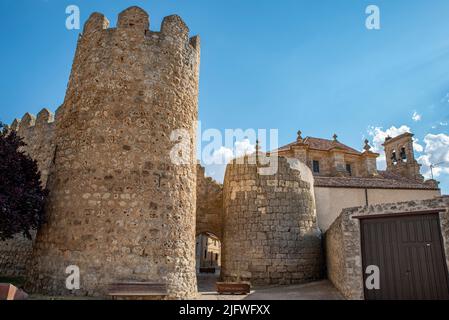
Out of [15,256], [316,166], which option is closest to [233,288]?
[15,256]

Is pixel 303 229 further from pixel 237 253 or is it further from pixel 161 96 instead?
pixel 161 96

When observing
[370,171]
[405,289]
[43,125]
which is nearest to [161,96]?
[405,289]

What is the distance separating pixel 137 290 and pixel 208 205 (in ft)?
26.5

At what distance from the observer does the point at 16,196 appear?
26.1 ft

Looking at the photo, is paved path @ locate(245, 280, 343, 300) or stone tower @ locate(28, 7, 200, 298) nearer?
stone tower @ locate(28, 7, 200, 298)

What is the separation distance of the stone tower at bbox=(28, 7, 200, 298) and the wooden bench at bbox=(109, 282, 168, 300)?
193 mm

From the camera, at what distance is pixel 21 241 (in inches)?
543

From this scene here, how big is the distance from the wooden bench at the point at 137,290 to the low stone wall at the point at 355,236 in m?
4.88

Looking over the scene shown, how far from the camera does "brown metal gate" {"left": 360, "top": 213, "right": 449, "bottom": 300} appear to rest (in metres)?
7.74

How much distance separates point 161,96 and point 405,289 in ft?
25.7

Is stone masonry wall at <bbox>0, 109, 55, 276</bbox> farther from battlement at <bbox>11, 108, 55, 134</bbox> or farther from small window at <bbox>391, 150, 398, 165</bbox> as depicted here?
small window at <bbox>391, 150, 398, 165</bbox>

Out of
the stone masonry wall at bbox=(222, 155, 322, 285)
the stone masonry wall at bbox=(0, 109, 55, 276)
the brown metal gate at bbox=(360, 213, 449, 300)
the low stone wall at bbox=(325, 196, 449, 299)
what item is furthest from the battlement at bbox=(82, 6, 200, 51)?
the brown metal gate at bbox=(360, 213, 449, 300)

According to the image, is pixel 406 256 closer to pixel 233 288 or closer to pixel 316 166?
pixel 233 288

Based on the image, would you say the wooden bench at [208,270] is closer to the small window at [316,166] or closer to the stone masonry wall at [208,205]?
the stone masonry wall at [208,205]
